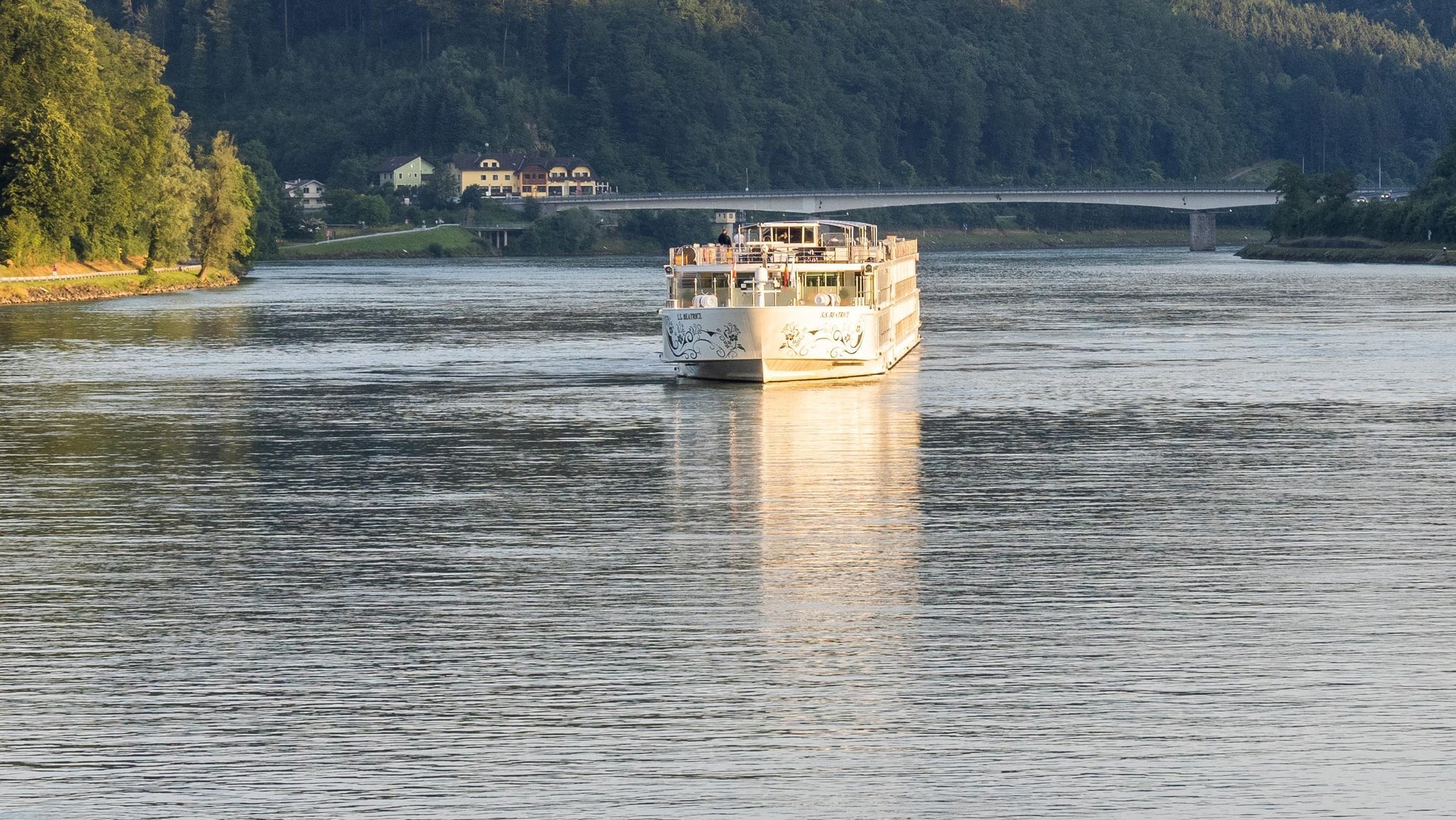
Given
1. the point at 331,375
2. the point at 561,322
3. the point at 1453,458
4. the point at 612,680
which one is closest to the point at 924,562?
the point at 612,680

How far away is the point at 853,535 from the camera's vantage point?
32750 millimetres

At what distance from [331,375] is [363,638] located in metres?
46.8

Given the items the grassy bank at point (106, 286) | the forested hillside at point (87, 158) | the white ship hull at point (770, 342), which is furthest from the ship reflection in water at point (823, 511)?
the forested hillside at point (87, 158)

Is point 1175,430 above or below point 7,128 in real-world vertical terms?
below

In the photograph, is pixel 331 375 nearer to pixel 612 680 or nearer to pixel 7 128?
pixel 612 680

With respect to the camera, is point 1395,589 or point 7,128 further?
point 7,128

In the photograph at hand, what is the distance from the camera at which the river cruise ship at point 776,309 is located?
64.0 metres

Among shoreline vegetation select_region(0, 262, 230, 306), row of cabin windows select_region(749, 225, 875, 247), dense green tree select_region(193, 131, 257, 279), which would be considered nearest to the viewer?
row of cabin windows select_region(749, 225, 875, 247)

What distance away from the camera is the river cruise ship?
210 feet

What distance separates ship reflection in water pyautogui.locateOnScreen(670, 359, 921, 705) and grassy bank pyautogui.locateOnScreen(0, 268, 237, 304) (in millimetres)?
73115

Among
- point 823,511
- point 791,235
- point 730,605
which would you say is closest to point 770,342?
point 791,235

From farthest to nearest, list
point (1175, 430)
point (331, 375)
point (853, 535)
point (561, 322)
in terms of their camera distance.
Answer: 1. point (561, 322)
2. point (331, 375)
3. point (1175, 430)
4. point (853, 535)

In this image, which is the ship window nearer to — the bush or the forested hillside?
the forested hillside

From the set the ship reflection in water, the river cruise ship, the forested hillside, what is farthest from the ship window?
the forested hillside
